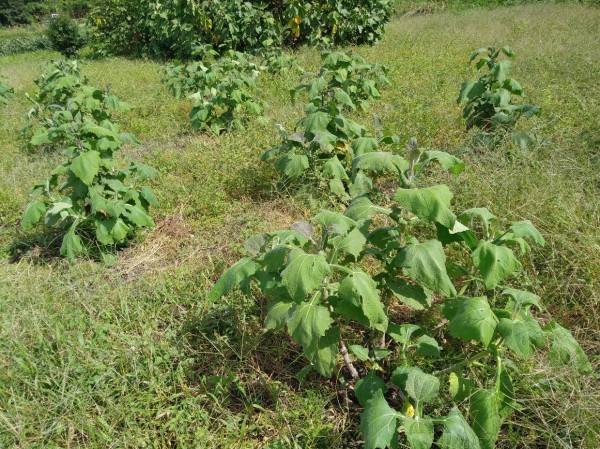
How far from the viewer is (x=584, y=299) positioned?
2500 millimetres

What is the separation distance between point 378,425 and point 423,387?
0.22 m

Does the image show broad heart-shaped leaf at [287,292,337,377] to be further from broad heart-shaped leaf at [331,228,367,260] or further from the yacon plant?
broad heart-shaped leaf at [331,228,367,260]

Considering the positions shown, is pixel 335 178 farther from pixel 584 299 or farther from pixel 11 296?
pixel 11 296

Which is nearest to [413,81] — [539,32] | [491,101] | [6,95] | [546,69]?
[546,69]

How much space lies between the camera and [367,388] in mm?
1977

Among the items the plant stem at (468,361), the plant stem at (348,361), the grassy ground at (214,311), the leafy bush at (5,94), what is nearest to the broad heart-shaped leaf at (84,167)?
the grassy ground at (214,311)

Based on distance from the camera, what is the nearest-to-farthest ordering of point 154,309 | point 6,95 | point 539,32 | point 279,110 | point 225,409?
1. point 225,409
2. point 154,309
3. point 279,110
4. point 6,95
5. point 539,32

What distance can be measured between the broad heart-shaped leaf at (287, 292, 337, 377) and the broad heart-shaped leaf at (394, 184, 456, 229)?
1.83 ft

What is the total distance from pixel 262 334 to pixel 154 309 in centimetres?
78

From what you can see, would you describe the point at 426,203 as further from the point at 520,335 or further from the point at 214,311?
the point at 214,311

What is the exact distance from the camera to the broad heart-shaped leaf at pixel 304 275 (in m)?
1.73

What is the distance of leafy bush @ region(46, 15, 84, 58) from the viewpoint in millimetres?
15367

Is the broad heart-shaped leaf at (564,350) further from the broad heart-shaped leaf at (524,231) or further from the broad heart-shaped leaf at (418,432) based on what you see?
the broad heart-shaped leaf at (418,432)

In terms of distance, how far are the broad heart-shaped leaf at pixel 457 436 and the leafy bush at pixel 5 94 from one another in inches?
360
